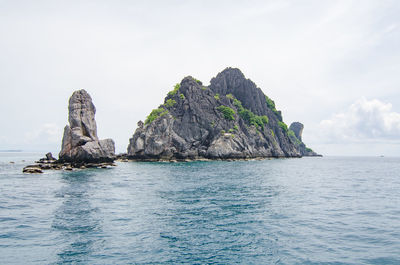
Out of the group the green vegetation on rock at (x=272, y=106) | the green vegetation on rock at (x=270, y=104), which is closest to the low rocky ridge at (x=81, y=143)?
the green vegetation on rock at (x=270, y=104)

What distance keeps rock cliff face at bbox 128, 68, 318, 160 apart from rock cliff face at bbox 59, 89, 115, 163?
3076 cm

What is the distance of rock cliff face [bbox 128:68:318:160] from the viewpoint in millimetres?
101269

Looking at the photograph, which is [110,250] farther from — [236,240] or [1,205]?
[1,205]

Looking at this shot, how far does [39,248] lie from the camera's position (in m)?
12.8

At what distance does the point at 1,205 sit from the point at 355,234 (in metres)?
26.2

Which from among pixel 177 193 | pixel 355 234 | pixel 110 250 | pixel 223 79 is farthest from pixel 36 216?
pixel 223 79

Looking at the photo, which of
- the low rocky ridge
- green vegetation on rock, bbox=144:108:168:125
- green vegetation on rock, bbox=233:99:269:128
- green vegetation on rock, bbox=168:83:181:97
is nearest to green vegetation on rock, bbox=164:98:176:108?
green vegetation on rock, bbox=168:83:181:97

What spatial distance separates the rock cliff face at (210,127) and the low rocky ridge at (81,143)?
3099cm

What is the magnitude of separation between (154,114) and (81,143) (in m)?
49.0

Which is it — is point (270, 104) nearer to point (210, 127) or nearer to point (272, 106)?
point (272, 106)

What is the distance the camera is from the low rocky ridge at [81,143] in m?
61.7

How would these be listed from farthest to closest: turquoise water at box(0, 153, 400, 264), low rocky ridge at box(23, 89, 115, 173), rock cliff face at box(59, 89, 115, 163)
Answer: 1. rock cliff face at box(59, 89, 115, 163)
2. low rocky ridge at box(23, 89, 115, 173)
3. turquoise water at box(0, 153, 400, 264)

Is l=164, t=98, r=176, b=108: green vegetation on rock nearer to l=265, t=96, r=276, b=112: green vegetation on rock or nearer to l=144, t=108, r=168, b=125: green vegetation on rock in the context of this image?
l=144, t=108, r=168, b=125: green vegetation on rock

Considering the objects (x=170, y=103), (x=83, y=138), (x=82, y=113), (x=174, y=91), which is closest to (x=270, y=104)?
(x=174, y=91)
